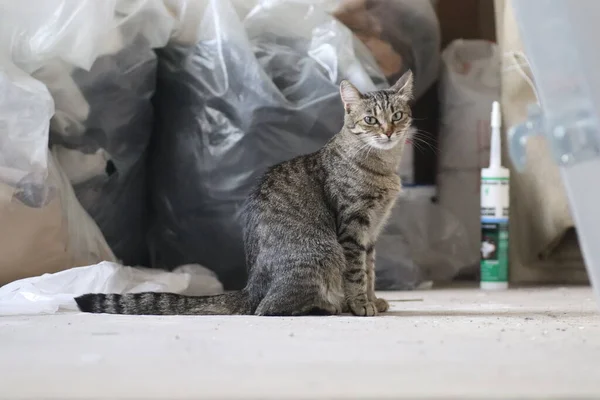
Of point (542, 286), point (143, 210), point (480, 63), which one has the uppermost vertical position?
point (480, 63)

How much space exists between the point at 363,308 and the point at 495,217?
0.76m

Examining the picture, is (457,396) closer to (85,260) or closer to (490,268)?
(85,260)

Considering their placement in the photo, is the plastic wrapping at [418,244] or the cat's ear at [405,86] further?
the plastic wrapping at [418,244]

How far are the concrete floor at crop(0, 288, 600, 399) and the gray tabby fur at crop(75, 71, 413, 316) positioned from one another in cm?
10

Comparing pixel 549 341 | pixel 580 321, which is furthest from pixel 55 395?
pixel 580 321

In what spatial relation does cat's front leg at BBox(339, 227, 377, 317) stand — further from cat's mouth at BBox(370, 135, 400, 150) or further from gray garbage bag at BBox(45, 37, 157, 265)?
gray garbage bag at BBox(45, 37, 157, 265)

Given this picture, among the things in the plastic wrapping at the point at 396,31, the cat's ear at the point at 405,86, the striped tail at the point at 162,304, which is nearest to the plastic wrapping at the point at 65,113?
the striped tail at the point at 162,304

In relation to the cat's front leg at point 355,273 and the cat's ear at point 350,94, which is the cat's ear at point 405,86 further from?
the cat's front leg at point 355,273

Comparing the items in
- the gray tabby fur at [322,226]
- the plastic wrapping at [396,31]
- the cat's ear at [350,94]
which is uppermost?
the plastic wrapping at [396,31]

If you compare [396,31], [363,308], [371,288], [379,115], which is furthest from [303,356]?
[396,31]

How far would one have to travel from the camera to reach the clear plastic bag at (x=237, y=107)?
1.86 meters

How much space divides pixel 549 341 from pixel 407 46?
4.21 ft

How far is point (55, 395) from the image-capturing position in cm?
71

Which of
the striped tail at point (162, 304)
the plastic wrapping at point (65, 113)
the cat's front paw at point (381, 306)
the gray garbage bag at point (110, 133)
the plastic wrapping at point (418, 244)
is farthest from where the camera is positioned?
the plastic wrapping at point (418, 244)
